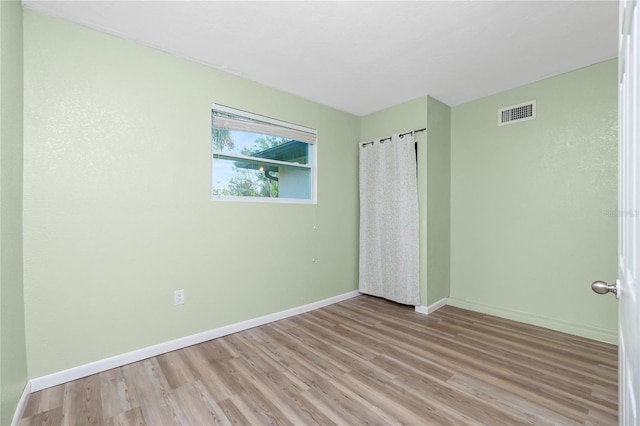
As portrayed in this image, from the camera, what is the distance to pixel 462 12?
1892 millimetres

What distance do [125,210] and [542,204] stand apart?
12.7ft

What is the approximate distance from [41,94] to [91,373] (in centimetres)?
195

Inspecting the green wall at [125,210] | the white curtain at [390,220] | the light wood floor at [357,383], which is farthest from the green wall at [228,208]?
the light wood floor at [357,383]

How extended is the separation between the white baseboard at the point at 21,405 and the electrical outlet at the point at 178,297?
0.92 m

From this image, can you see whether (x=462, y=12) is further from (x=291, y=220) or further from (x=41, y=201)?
(x=41, y=201)

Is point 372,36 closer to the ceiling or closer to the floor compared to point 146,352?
closer to the ceiling

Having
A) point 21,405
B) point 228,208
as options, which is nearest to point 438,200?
point 228,208

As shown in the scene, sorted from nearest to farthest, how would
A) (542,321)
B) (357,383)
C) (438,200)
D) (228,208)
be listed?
1. (357,383)
2. (228,208)
3. (542,321)
4. (438,200)

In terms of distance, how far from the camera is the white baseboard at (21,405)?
1502mm

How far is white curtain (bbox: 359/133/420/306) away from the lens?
10.7 feet

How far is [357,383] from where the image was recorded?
188 centimetres

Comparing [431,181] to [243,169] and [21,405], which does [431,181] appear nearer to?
[243,169]

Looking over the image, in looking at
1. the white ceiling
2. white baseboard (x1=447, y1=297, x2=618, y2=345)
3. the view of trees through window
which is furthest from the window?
white baseboard (x1=447, y1=297, x2=618, y2=345)

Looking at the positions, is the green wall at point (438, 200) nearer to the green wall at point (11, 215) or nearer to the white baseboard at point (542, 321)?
the white baseboard at point (542, 321)
